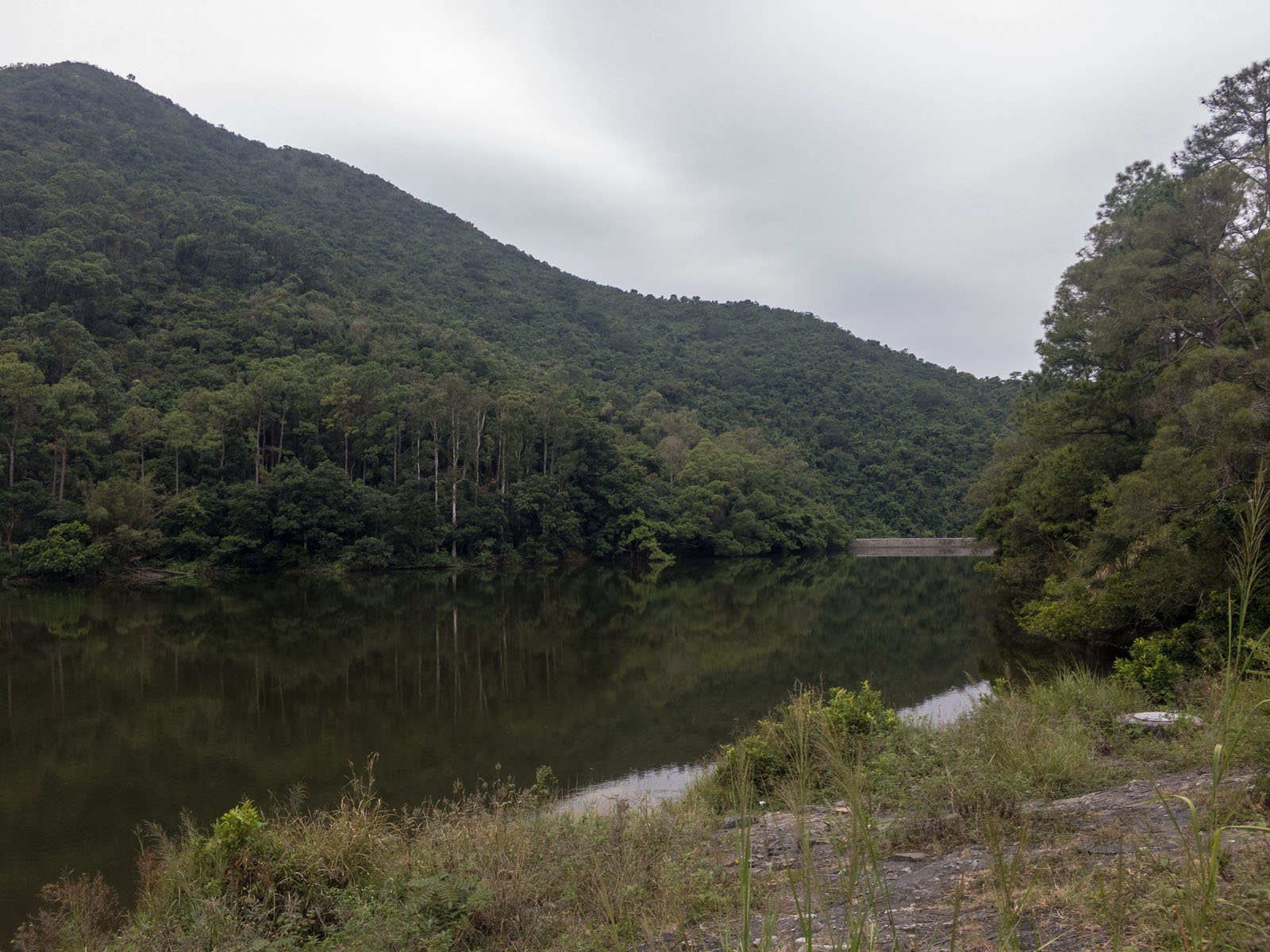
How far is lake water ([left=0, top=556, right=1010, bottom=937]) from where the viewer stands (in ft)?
28.6

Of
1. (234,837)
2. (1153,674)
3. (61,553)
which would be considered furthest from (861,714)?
(61,553)

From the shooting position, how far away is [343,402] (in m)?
41.3

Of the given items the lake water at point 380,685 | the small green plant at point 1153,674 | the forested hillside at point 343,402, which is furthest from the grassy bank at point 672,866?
the forested hillside at point 343,402

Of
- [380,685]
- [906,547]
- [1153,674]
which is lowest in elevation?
[906,547]

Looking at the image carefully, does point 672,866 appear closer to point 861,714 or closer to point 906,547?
point 861,714

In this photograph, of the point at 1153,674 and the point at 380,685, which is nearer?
the point at 1153,674

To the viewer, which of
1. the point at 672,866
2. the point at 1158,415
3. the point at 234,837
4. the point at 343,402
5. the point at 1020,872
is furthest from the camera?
the point at 343,402

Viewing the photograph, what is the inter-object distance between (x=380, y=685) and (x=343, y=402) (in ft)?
100.0

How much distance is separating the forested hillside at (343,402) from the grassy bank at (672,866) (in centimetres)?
2972

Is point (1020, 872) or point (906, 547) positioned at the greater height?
point (1020, 872)

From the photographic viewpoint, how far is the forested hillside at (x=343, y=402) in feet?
113

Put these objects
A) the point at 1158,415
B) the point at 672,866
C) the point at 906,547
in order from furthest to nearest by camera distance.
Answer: the point at 906,547 → the point at 1158,415 → the point at 672,866

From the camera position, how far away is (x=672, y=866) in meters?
4.34

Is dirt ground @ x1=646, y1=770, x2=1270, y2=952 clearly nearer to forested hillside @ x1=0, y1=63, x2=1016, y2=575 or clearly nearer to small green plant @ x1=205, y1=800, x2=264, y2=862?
small green plant @ x1=205, y1=800, x2=264, y2=862
